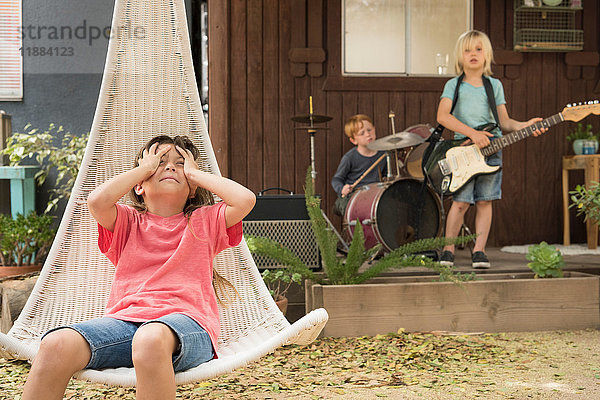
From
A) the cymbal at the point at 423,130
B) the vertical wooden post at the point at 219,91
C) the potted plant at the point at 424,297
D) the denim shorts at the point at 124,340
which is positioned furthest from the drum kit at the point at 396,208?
the denim shorts at the point at 124,340

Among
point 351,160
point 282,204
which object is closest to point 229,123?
point 351,160

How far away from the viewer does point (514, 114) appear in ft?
17.3

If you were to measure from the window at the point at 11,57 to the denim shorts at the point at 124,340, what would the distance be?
4.00 meters

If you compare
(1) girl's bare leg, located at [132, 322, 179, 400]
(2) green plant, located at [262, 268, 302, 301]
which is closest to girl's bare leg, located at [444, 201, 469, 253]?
(2) green plant, located at [262, 268, 302, 301]

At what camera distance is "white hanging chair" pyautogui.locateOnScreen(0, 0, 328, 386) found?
82.7 inches

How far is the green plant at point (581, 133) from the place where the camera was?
5.08m

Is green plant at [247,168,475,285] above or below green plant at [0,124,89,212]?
below

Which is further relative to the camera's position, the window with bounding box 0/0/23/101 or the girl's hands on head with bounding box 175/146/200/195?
the window with bounding box 0/0/23/101

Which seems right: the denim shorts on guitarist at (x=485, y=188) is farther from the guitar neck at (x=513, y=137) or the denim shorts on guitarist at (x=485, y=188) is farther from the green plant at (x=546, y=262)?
the green plant at (x=546, y=262)

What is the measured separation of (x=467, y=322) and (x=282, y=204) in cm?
114

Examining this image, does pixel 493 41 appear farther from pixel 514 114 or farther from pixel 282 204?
→ pixel 282 204

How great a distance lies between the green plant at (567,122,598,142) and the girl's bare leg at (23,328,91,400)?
4513 millimetres

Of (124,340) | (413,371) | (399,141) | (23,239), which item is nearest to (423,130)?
(399,141)

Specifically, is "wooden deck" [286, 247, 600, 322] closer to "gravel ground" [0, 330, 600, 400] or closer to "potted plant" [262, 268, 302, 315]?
"potted plant" [262, 268, 302, 315]
